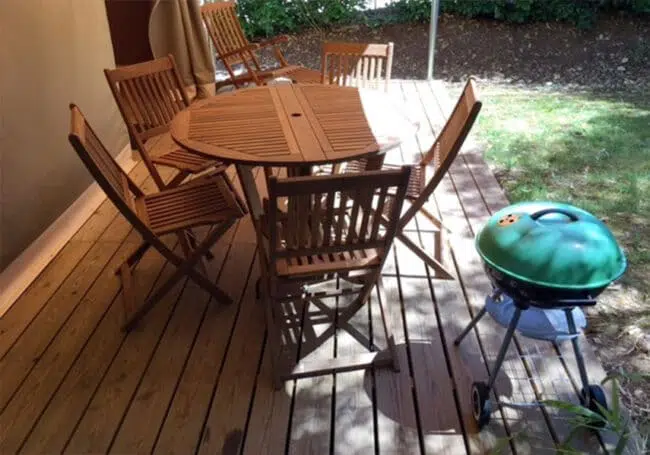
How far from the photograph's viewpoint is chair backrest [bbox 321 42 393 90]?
3574mm

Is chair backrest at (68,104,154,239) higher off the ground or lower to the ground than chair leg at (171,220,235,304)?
higher

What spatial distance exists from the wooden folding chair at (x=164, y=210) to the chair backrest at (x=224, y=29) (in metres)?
2.31

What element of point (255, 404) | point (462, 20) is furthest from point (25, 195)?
point (462, 20)

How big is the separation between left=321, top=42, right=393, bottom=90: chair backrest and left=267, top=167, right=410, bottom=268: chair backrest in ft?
6.04

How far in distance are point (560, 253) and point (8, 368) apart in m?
2.13

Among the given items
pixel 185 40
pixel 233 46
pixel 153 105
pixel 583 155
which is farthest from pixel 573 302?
pixel 233 46

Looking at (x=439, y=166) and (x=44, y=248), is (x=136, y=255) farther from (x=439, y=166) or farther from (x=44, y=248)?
(x=439, y=166)

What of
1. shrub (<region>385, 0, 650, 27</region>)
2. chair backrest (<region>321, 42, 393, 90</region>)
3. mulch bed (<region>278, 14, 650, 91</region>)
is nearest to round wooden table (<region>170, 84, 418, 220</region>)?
chair backrest (<region>321, 42, 393, 90</region>)

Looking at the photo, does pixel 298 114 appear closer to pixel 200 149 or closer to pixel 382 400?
pixel 200 149

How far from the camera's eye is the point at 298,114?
256cm

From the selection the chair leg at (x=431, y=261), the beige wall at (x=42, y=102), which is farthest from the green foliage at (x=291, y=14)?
the chair leg at (x=431, y=261)

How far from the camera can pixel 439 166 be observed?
2.30 meters

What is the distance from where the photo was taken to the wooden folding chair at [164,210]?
2141 millimetres

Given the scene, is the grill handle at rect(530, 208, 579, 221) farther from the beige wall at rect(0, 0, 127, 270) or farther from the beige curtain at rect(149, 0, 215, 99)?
the beige curtain at rect(149, 0, 215, 99)
